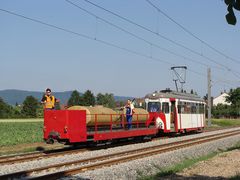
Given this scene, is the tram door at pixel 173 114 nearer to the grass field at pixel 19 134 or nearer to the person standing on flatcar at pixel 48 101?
the grass field at pixel 19 134

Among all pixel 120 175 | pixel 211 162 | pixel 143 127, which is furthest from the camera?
pixel 143 127

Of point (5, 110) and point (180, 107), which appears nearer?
point (180, 107)

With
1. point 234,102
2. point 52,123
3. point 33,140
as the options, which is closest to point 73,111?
point 52,123

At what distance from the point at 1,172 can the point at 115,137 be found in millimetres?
8928

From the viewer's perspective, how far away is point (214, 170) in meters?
12.0

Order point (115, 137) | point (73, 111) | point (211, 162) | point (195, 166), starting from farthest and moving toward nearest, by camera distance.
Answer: point (115, 137), point (73, 111), point (211, 162), point (195, 166)

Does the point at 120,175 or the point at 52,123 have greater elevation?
the point at 52,123

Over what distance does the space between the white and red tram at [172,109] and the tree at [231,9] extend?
70.6 feet

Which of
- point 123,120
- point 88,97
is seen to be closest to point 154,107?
point 123,120

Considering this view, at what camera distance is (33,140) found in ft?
80.6

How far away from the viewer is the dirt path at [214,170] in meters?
10.7

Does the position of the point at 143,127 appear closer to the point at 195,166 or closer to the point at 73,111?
the point at 73,111

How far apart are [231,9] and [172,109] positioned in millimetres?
23240

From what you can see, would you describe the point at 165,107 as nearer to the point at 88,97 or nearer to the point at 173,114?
the point at 173,114
